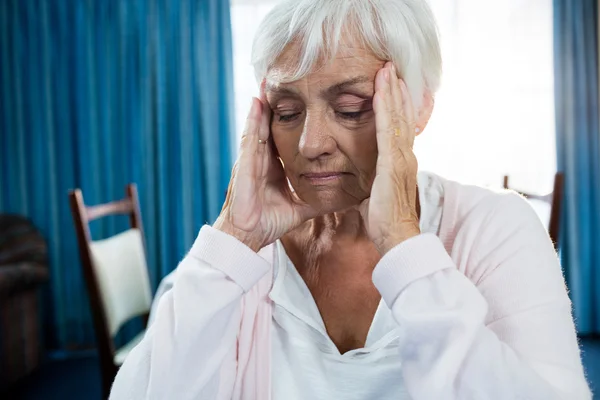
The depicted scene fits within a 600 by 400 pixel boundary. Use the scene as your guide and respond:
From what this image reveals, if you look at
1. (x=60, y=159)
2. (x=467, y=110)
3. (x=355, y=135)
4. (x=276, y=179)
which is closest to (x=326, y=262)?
(x=276, y=179)

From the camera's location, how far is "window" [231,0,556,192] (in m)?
3.69

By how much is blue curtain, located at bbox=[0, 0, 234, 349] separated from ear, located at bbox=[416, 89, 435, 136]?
278 centimetres

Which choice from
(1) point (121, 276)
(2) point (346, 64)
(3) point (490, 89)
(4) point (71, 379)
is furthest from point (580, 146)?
(4) point (71, 379)

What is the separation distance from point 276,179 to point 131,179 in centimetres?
288

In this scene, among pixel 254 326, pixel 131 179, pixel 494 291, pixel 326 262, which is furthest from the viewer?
pixel 131 179

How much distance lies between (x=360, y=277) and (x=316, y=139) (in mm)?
342

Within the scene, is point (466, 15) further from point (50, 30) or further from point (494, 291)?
point (494, 291)

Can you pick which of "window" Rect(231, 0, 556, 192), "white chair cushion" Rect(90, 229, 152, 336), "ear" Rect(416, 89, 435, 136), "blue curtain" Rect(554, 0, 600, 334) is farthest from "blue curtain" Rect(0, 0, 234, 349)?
"ear" Rect(416, 89, 435, 136)

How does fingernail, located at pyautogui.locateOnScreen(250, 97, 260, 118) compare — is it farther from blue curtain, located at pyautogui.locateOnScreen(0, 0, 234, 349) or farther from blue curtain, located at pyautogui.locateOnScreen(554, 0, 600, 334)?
blue curtain, located at pyautogui.locateOnScreen(554, 0, 600, 334)

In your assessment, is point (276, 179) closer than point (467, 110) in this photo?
Yes

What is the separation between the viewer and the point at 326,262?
122 centimetres

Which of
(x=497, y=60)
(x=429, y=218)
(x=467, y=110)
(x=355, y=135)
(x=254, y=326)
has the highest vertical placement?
(x=497, y=60)

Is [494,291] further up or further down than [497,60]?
further down

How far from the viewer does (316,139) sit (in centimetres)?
101
